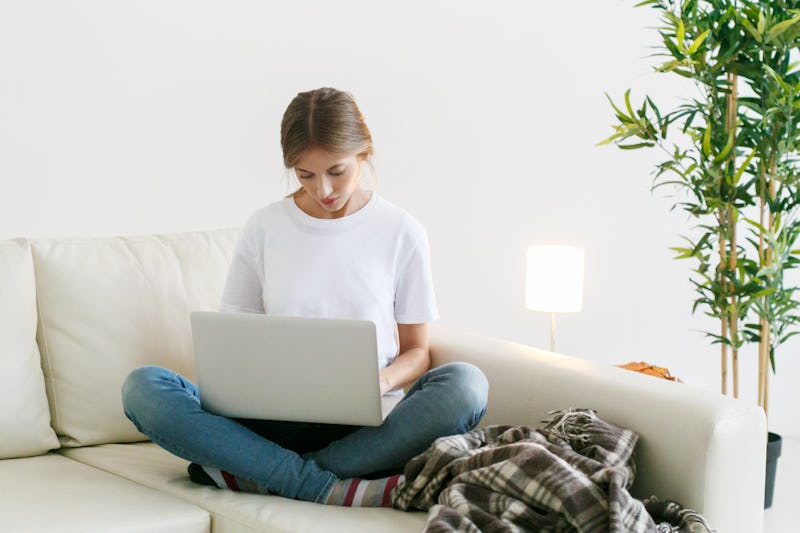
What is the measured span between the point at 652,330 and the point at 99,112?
7.20 ft

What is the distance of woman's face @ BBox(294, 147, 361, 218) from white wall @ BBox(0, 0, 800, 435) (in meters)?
0.88

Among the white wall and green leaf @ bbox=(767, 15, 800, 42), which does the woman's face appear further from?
green leaf @ bbox=(767, 15, 800, 42)

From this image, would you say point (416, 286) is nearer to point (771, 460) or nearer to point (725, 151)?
point (725, 151)

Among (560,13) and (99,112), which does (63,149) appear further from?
(560,13)

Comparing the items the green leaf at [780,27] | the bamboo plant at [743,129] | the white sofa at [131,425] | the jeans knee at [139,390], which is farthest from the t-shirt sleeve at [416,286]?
the green leaf at [780,27]

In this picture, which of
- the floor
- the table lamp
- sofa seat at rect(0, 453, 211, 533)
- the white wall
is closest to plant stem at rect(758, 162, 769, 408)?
the floor

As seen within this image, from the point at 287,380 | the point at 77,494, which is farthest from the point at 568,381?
the point at 77,494

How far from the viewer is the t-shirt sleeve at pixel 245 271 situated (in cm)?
230

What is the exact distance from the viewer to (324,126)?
2.18 metres

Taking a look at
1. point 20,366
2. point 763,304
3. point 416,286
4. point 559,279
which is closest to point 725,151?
point 763,304

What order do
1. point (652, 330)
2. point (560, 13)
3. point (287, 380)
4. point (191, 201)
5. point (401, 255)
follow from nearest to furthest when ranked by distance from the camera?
point (287, 380)
point (401, 255)
point (191, 201)
point (560, 13)
point (652, 330)

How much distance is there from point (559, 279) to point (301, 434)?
133cm

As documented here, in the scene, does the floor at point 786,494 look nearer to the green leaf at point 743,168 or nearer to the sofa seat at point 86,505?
the green leaf at point 743,168

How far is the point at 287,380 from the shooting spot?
75.3 inches
